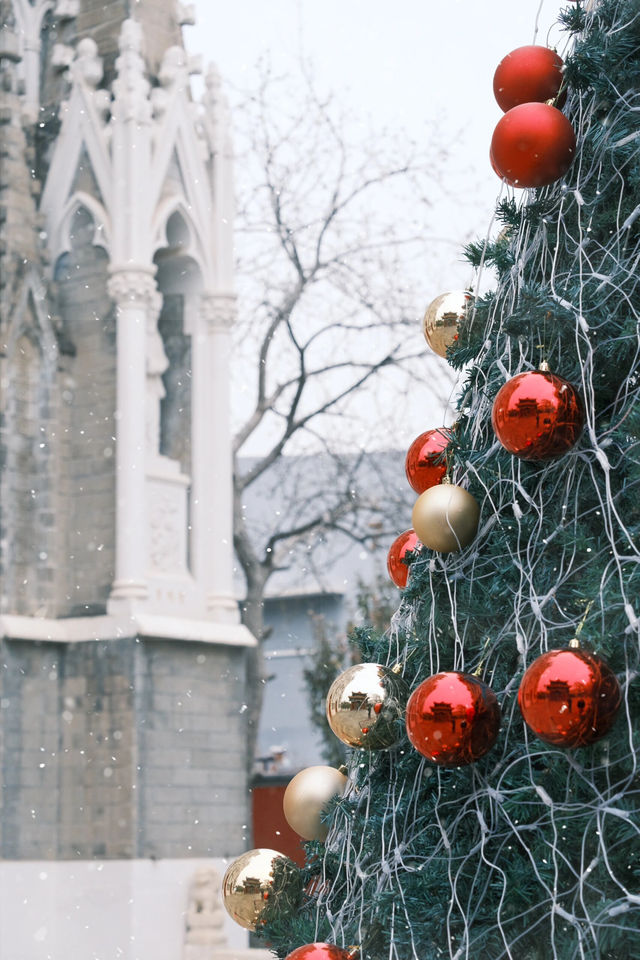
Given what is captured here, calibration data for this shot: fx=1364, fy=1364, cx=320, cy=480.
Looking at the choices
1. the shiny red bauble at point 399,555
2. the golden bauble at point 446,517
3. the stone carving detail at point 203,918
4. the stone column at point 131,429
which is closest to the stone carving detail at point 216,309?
the stone column at point 131,429

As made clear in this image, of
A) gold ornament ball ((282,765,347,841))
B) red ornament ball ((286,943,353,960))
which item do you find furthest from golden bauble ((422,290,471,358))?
red ornament ball ((286,943,353,960))

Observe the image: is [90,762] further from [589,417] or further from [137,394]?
[589,417]

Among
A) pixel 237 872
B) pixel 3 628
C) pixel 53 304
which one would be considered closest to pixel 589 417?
pixel 237 872

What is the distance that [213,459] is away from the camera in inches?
347

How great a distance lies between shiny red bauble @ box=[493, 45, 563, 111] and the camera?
209cm

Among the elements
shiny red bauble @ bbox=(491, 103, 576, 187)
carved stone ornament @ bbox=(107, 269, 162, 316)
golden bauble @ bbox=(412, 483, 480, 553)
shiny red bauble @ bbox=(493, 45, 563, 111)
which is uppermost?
carved stone ornament @ bbox=(107, 269, 162, 316)

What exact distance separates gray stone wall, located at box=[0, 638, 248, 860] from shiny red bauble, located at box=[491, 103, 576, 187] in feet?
20.9

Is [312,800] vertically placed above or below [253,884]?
above

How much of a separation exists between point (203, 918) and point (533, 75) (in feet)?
22.4

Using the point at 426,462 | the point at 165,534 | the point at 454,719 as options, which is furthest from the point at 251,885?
the point at 165,534

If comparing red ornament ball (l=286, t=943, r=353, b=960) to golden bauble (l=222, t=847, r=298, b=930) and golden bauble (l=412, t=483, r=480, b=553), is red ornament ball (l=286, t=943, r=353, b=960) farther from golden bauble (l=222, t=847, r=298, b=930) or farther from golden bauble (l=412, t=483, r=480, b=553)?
golden bauble (l=412, t=483, r=480, b=553)

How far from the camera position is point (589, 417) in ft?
5.76

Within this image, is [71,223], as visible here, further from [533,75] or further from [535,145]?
[535,145]

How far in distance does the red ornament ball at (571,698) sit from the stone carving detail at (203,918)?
22.4 feet
